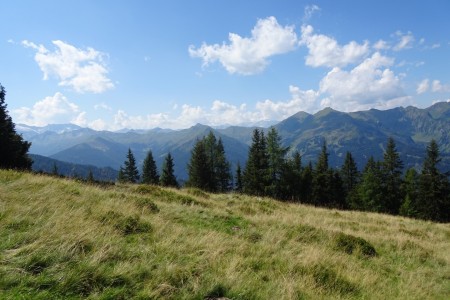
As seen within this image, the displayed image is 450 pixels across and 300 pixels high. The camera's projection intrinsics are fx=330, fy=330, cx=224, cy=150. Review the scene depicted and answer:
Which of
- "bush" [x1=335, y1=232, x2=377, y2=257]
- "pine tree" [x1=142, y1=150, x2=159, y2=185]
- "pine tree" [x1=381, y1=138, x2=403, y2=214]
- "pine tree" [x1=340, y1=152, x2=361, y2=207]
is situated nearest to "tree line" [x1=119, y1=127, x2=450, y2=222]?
"pine tree" [x1=381, y1=138, x2=403, y2=214]

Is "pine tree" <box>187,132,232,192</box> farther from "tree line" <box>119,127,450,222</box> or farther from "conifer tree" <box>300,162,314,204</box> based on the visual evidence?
"conifer tree" <box>300,162,314,204</box>

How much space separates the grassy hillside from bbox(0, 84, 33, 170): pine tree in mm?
28364

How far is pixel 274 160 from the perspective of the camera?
60.1 m

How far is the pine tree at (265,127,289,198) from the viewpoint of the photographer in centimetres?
5976

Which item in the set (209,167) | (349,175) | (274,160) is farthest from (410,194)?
(209,167)

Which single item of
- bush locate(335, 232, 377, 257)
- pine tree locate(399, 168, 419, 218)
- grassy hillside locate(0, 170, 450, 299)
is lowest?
pine tree locate(399, 168, 419, 218)

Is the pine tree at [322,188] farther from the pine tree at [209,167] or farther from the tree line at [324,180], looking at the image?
the pine tree at [209,167]

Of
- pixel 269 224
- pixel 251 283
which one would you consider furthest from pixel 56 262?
pixel 269 224

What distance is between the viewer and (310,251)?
8391 mm

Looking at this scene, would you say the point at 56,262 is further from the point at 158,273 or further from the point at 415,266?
the point at 415,266

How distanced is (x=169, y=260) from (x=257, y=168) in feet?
Answer: 187

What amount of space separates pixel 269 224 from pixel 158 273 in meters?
7.53

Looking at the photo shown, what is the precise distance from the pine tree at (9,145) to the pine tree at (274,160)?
37959 millimetres

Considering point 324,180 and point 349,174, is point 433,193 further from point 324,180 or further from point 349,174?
point 349,174
